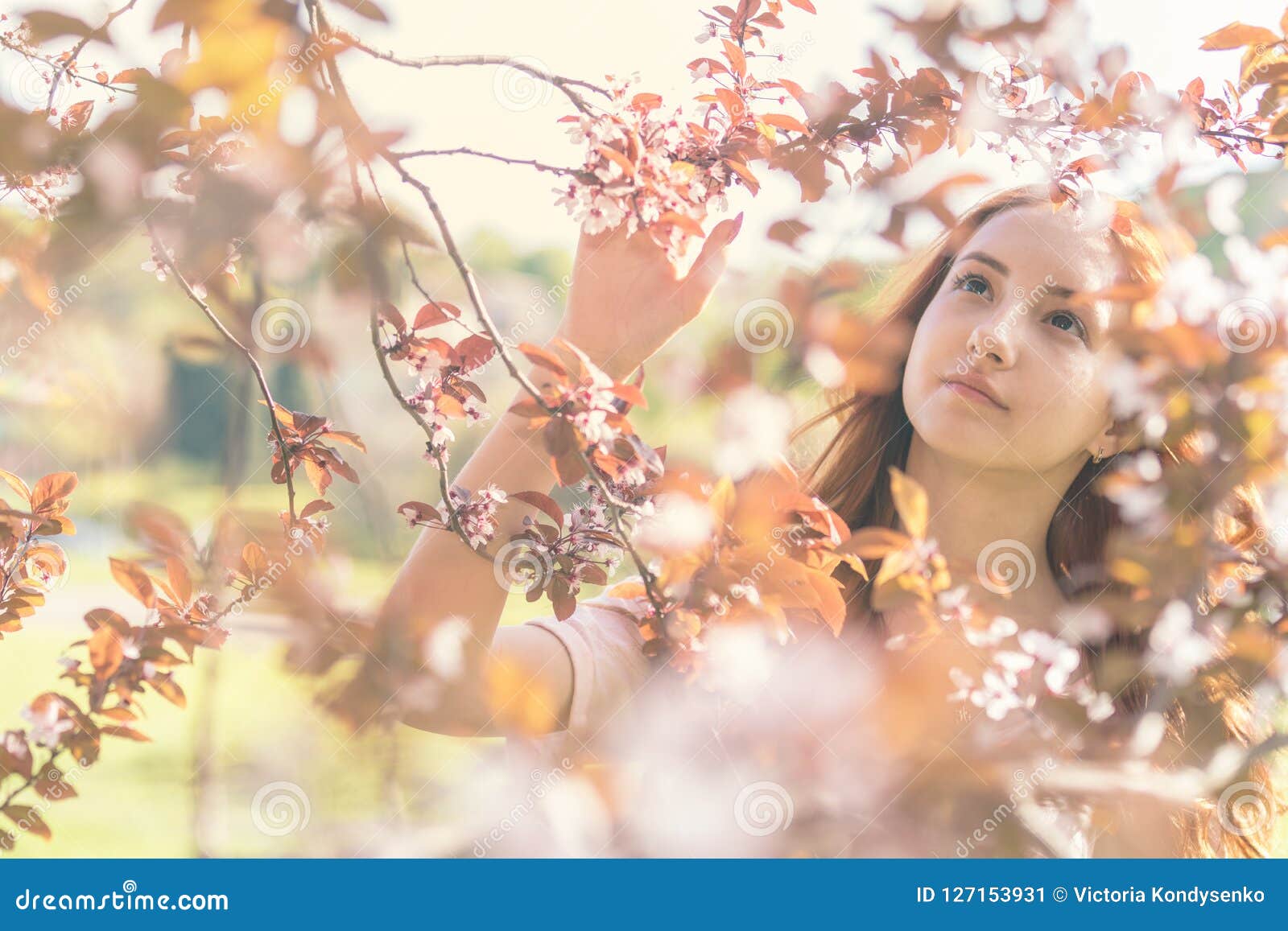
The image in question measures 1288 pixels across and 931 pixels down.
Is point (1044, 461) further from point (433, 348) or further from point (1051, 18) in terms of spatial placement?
point (433, 348)

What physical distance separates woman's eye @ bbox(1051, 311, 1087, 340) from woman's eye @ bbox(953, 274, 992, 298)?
0.08 meters

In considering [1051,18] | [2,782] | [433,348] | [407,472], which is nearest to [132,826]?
[407,472]

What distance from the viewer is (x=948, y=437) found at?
1.15 meters

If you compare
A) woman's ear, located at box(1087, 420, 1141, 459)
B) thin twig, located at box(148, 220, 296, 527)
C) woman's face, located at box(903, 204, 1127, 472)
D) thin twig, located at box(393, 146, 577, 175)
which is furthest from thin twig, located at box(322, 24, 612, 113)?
woman's ear, located at box(1087, 420, 1141, 459)

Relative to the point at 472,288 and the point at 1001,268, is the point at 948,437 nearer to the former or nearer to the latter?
the point at 1001,268

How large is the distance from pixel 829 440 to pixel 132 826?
5840 mm

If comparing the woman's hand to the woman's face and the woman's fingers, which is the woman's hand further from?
the woman's face

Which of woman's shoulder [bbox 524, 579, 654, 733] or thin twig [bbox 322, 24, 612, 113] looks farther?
woman's shoulder [bbox 524, 579, 654, 733]

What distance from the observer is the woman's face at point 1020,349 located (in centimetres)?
113

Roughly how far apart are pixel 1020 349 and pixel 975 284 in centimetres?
11

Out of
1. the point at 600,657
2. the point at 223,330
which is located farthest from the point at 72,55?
the point at 600,657

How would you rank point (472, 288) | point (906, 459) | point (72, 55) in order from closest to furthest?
point (472, 288) < point (72, 55) < point (906, 459)

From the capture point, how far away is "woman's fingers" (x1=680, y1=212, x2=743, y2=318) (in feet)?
3.05

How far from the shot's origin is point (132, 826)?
228 inches
